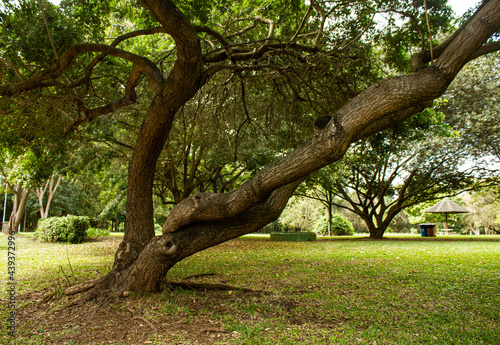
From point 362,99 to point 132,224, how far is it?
3.84 m

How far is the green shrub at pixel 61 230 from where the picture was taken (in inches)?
573

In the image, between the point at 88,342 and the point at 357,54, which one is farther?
the point at 357,54

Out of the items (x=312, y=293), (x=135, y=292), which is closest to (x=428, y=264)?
(x=312, y=293)

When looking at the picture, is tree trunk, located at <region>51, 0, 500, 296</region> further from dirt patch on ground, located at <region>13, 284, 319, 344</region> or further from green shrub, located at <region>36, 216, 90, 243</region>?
green shrub, located at <region>36, 216, 90, 243</region>

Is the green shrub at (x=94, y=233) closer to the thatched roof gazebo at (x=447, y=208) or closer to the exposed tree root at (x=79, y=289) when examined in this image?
the exposed tree root at (x=79, y=289)

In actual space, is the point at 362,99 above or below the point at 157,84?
below

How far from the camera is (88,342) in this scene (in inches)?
123

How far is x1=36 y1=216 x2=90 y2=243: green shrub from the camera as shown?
14.5 metres

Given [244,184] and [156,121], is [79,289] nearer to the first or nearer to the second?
[156,121]

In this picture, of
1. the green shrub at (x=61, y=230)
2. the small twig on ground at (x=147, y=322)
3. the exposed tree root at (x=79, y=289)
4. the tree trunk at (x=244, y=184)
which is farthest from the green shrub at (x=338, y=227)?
the small twig on ground at (x=147, y=322)

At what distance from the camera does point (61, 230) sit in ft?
47.7

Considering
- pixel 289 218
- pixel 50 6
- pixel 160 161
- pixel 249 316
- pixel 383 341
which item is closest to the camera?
pixel 383 341

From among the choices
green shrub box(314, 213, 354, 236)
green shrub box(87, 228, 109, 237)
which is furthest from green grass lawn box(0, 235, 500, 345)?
green shrub box(314, 213, 354, 236)

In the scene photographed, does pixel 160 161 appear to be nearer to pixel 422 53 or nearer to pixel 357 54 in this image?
pixel 357 54
